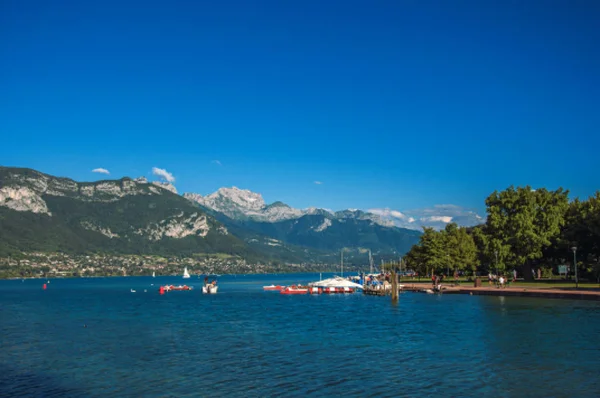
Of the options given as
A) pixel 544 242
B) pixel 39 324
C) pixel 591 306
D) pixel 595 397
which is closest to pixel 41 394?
pixel 595 397

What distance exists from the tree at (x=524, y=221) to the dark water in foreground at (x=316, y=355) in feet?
147

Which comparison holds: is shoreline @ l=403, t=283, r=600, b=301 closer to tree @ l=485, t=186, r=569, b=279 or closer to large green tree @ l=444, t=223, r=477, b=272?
tree @ l=485, t=186, r=569, b=279

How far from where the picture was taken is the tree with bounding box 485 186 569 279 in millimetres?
122125

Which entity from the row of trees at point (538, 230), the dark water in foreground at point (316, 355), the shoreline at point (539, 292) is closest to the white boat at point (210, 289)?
the shoreline at point (539, 292)

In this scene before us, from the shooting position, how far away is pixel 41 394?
108 feet

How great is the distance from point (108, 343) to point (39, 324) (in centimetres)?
2639

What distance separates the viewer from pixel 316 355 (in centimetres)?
4506

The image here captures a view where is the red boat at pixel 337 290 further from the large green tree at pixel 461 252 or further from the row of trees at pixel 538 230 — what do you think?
the row of trees at pixel 538 230

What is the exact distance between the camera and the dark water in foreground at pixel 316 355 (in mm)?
33625

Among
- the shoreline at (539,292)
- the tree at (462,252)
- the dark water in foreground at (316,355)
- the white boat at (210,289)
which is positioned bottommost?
the dark water in foreground at (316,355)

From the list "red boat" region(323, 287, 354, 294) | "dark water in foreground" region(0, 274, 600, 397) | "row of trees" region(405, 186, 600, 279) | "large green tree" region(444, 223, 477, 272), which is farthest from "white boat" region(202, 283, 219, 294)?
"dark water in foreground" region(0, 274, 600, 397)

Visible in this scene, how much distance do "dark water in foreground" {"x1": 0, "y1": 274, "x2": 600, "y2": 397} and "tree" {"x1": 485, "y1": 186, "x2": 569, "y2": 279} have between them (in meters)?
44.9

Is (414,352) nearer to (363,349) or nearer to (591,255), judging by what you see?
(363,349)

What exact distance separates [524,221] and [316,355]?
9119 cm
